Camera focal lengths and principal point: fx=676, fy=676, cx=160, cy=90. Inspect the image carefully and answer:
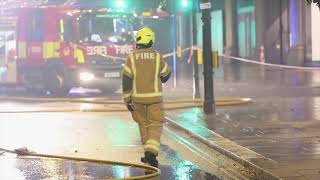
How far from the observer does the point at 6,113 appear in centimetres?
1557

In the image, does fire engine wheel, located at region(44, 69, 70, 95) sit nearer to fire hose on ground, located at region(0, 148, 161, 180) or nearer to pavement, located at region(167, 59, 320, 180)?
pavement, located at region(167, 59, 320, 180)

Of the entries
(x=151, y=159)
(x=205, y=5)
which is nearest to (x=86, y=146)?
(x=151, y=159)

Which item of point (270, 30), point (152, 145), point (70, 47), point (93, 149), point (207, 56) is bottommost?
point (93, 149)

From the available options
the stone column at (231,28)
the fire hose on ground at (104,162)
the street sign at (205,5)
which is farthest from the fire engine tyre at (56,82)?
the stone column at (231,28)

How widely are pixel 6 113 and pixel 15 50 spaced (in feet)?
17.5

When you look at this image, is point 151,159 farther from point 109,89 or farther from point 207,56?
point 109,89

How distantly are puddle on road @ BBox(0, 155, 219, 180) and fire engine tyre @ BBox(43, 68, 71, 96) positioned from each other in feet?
36.2

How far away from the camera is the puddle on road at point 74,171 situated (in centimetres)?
818

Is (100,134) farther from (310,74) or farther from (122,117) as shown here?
(310,74)

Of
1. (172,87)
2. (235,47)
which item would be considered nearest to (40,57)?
(172,87)

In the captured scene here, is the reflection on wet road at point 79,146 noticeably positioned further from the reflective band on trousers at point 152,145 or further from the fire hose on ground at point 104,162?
the reflective band on trousers at point 152,145

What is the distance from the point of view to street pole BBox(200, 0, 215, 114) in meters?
13.9

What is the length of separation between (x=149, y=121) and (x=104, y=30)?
463 inches

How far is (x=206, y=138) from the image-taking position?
10.8 m
